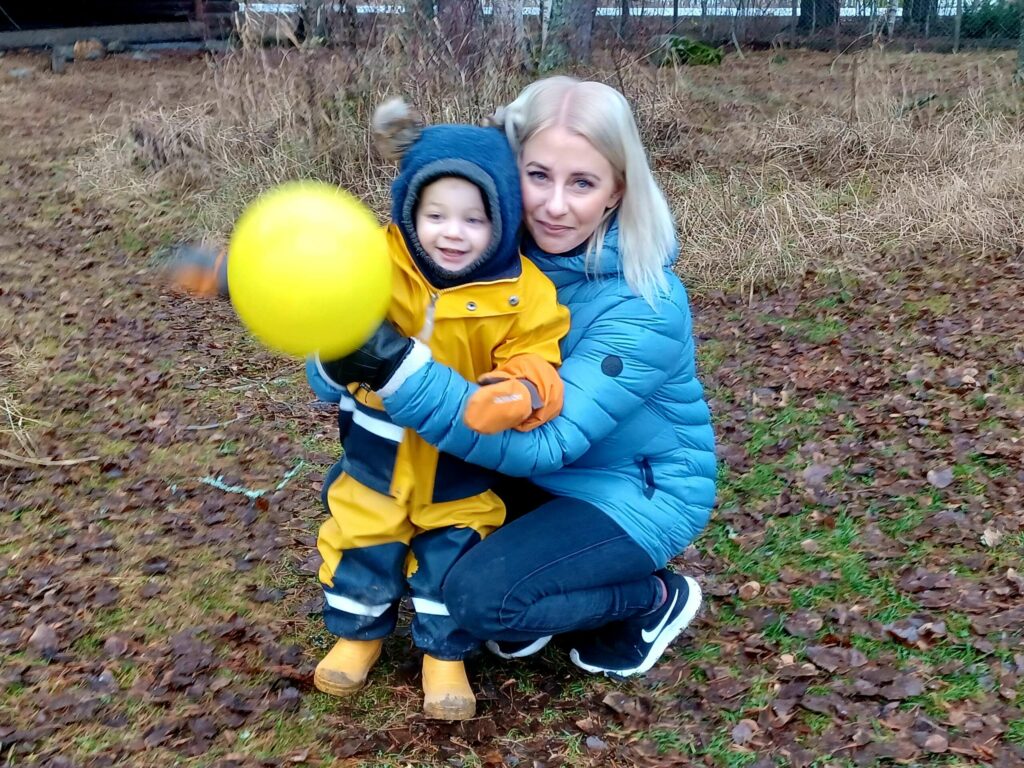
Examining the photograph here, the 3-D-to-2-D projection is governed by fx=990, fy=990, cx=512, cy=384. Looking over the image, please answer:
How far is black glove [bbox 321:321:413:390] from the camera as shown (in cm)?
233

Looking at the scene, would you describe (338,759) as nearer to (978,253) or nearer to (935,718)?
(935,718)

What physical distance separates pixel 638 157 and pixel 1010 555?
2162mm

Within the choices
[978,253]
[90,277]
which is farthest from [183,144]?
[978,253]

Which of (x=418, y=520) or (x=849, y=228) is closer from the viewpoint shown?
(x=418, y=520)

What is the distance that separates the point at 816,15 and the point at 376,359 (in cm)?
1562

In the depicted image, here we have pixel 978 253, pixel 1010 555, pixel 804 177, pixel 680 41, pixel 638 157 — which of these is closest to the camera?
pixel 638 157

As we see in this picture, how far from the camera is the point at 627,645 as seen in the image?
307cm

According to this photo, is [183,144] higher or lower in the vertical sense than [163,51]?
lower

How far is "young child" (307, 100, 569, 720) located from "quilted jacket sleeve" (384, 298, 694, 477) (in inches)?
3.1

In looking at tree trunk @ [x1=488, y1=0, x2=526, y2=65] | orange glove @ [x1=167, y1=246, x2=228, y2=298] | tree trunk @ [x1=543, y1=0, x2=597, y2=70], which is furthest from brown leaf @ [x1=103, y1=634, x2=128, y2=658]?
tree trunk @ [x1=543, y1=0, x2=597, y2=70]

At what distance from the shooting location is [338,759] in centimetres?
269

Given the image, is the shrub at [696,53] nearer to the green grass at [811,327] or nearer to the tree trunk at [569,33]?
the tree trunk at [569,33]

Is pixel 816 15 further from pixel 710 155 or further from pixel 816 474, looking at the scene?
pixel 816 474

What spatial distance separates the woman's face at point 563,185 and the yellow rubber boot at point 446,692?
48.9 inches
